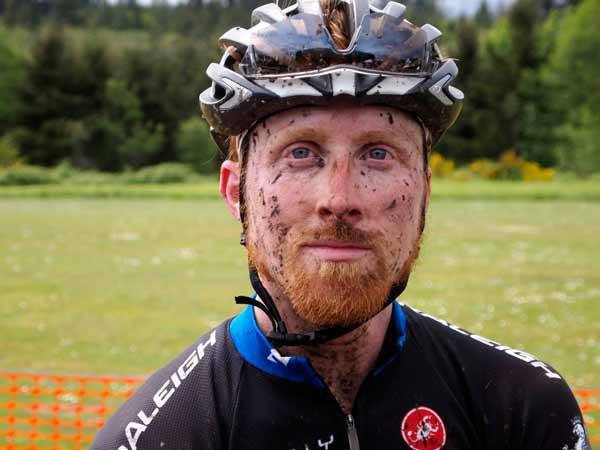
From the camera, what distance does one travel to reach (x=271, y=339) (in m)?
2.38

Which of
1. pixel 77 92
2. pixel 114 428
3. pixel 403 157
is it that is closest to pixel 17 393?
pixel 114 428

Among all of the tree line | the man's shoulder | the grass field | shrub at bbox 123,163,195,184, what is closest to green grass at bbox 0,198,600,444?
the grass field

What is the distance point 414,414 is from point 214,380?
0.62 metres

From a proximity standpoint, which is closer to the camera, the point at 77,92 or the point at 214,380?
the point at 214,380

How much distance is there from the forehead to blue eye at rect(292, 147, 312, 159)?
0.05 metres

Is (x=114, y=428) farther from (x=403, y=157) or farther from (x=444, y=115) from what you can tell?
(x=444, y=115)

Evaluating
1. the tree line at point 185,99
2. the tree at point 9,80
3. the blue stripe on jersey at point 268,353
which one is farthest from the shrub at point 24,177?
the blue stripe on jersey at point 268,353

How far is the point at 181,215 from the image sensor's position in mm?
32500

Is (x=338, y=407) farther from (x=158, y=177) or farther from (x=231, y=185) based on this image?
(x=158, y=177)

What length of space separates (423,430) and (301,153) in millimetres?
905

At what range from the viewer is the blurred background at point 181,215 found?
11.6m

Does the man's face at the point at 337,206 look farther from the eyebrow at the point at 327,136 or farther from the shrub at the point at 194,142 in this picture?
the shrub at the point at 194,142

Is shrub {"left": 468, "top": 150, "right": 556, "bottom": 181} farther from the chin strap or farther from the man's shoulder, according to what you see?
the chin strap

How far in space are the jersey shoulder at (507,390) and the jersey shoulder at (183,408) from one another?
25.3 inches
